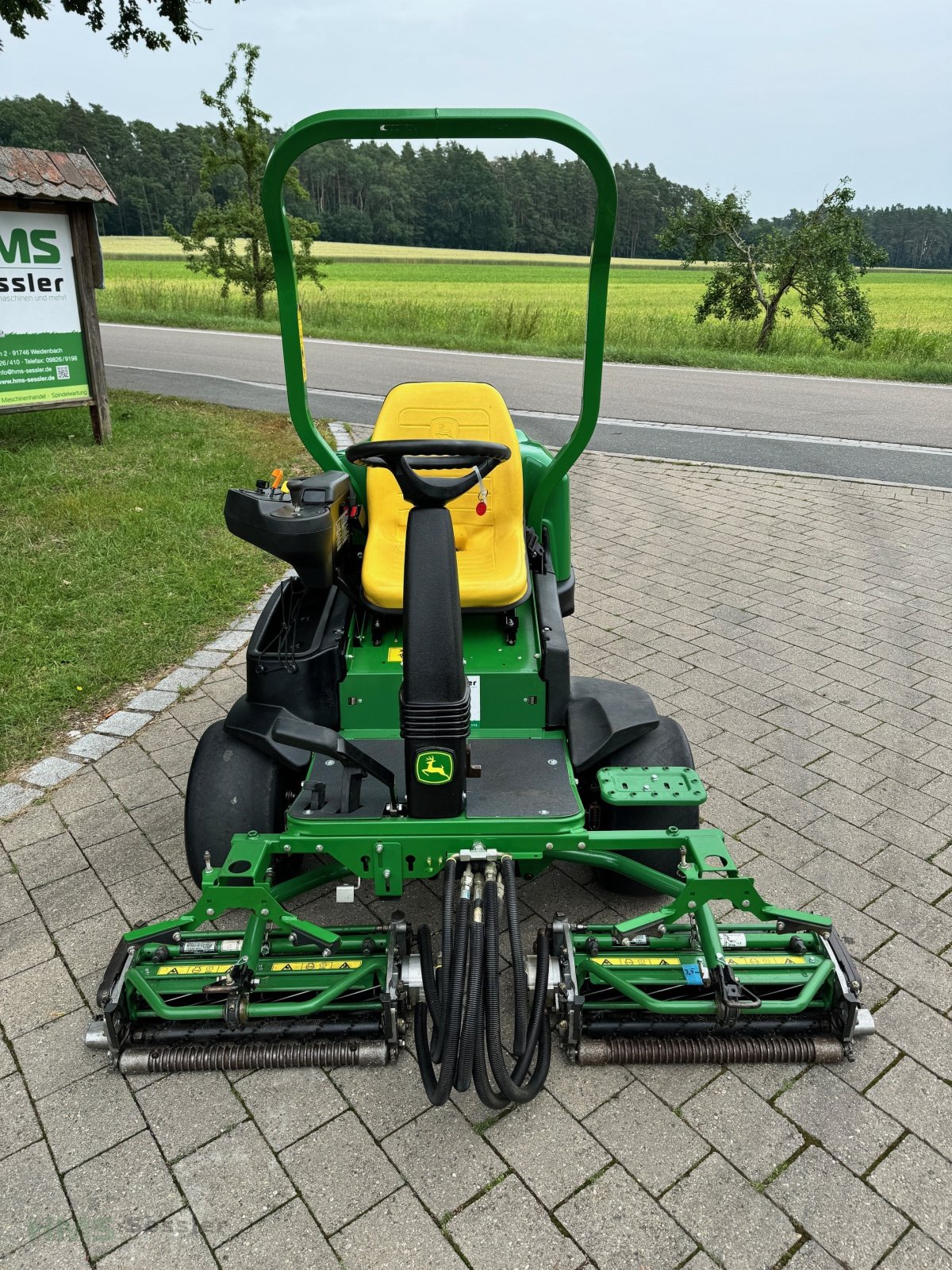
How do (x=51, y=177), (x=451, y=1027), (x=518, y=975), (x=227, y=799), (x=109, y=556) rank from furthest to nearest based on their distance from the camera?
(x=51, y=177), (x=109, y=556), (x=227, y=799), (x=518, y=975), (x=451, y=1027)

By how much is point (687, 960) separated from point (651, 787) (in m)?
0.53

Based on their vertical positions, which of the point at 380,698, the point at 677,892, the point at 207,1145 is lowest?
the point at 207,1145

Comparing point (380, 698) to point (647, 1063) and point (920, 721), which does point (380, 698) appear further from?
point (920, 721)

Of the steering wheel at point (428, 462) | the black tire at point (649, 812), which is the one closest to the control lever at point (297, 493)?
the steering wheel at point (428, 462)

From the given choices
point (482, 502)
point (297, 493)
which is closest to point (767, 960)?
point (482, 502)

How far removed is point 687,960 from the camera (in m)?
2.69

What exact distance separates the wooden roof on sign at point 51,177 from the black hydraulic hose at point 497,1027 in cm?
745

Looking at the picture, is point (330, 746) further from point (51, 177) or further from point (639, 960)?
point (51, 177)

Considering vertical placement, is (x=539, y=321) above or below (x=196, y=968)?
above

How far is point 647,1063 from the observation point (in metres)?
2.61

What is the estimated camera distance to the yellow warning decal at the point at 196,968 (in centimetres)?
266

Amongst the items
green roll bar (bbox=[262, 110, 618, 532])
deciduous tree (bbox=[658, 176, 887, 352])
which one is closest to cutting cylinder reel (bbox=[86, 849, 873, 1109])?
green roll bar (bbox=[262, 110, 618, 532])

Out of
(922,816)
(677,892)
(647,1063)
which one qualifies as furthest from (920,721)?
(647,1063)

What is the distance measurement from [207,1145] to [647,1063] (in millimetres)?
1184
